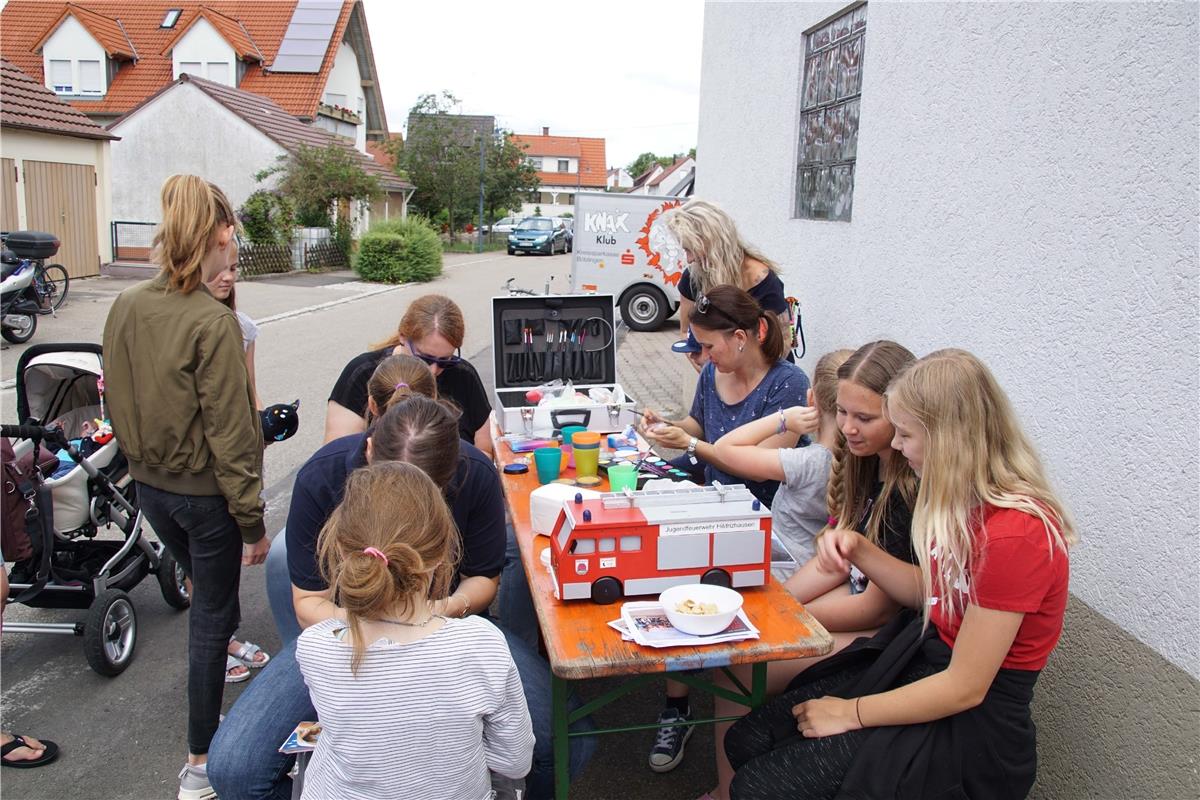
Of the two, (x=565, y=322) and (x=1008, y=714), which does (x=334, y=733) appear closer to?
(x=1008, y=714)

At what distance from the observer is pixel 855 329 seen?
4.84 m

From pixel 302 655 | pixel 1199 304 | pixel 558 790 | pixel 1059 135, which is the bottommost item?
pixel 558 790

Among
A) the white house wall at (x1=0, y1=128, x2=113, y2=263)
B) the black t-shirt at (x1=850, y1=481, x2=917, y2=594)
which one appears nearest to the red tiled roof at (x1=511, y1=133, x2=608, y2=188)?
the white house wall at (x1=0, y1=128, x2=113, y2=263)

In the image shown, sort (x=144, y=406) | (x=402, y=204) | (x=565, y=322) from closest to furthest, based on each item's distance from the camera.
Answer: (x=144, y=406) → (x=565, y=322) → (x=402, y=204)

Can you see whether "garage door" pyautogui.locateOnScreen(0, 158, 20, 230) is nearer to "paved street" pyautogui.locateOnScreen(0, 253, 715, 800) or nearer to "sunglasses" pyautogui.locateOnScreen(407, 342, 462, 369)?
"paved street" pyautogui.locateOnScreen(0, 253, 715, 800)

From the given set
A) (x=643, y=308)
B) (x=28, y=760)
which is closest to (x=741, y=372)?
(x=28, y=760)

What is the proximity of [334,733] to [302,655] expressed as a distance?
0.58 ft

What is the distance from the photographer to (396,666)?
1944mm

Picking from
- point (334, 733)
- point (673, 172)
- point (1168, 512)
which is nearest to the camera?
point (334, 733)

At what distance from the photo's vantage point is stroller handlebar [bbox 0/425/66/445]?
3.41m

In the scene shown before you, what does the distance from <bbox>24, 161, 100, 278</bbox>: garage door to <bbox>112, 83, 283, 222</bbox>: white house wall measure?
714 cm

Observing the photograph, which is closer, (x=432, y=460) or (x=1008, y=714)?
(x=1008, y=714)

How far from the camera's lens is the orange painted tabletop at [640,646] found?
220 cm

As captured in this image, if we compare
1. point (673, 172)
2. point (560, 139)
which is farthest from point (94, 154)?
point (560, 139)
